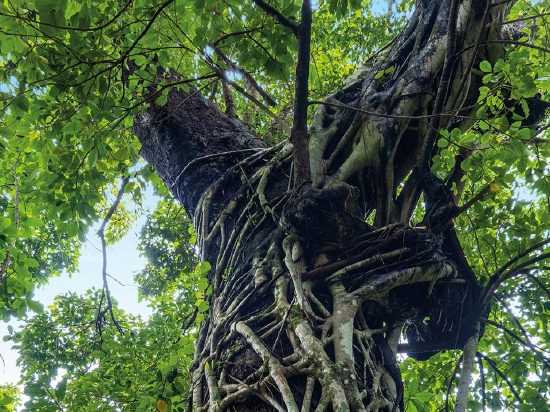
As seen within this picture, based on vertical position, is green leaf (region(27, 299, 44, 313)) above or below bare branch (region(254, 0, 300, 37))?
below

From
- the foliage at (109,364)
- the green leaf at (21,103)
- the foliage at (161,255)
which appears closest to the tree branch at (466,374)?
the foliage at (109,364)

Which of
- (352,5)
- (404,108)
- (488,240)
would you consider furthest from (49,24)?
(488,240)

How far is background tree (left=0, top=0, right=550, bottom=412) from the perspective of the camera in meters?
1.53

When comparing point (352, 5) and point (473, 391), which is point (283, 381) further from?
point (473, 391)

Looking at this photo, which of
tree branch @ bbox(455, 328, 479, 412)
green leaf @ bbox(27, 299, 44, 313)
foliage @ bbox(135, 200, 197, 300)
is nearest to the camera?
tree branch @ bbox(455, 328, 479, 412)

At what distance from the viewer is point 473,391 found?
114 inches

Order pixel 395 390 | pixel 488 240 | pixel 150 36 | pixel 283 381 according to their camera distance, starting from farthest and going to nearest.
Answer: pixel 488 240, pixel 150 36, pixel 395 390, pixel 283 381

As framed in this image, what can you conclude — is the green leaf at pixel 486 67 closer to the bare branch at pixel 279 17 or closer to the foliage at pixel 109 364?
the bare branch at pixel 279 17

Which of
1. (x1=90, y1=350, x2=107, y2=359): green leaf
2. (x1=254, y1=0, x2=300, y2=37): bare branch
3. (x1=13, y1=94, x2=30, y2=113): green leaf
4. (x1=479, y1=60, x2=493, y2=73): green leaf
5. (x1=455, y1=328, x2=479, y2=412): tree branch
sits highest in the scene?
(x1=254, y1=0, x2=300, y2=37): bare branch

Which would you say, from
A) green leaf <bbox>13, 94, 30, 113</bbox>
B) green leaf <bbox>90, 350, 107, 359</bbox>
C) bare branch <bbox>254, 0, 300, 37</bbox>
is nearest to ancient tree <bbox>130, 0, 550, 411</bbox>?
bare branch <bbox>254, 0, 300, 37</bbox>

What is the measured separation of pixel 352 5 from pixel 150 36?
94 cm

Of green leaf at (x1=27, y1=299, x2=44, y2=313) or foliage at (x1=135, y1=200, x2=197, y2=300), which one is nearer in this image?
green leaf at (x1=27, y1=299, x2=44, y2=313)

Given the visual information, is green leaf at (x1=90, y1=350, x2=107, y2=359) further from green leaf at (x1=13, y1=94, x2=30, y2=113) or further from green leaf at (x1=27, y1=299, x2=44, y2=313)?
green leaf at (x1=13, y1=94, x2=30, y2=113)

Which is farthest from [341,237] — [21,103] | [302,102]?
[21,103]
